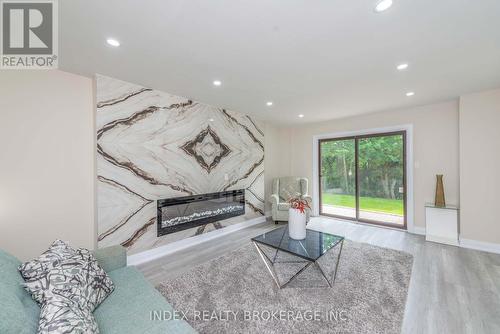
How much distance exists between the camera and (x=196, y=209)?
3658 mm

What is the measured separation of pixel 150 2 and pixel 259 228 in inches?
160

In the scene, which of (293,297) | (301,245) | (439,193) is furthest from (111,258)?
(439,193)

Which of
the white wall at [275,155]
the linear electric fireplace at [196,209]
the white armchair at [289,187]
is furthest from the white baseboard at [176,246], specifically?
the white wall at [275,155]

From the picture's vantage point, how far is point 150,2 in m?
1.49

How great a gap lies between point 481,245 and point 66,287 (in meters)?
5.24

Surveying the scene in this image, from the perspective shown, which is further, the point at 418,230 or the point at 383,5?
the point at 418,230

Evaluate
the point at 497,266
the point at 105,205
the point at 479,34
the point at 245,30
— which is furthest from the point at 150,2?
the point at 497,266

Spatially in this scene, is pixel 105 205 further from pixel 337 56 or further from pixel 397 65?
pixel 397 65

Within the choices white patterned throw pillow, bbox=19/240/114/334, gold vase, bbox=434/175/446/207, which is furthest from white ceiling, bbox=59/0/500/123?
white patterned throw pillow, bbox=19/240/114/334

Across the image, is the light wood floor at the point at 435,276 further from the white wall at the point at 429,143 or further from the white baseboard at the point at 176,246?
the white wall at the point at 429,143

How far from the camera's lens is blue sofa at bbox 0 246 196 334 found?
2.99ft

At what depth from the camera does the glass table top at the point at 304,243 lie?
2176mm

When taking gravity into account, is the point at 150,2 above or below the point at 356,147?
above

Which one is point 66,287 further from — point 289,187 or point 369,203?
point 369,203
